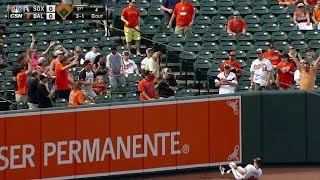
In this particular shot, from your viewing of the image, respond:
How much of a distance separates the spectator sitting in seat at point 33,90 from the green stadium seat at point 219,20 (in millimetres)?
7030

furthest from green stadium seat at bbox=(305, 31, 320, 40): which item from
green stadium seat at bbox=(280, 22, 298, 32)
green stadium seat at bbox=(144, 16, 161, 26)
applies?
green stadium seat at bbox=(144, 16, 161, 26)

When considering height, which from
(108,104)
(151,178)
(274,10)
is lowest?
(151,178)

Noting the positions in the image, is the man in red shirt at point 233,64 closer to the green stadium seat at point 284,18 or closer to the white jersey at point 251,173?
the green stadium seat at point 284,18

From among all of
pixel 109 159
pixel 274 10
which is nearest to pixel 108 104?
pixel 109 159

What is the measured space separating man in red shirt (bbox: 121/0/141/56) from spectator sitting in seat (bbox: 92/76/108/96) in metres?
3.04

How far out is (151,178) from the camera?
26375 mm

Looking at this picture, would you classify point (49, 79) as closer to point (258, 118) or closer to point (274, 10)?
point (258, 118)

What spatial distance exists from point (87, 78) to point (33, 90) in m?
1.62

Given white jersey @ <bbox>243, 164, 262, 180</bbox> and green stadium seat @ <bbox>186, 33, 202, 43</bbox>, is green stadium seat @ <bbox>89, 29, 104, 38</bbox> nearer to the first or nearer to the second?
green stadium seat @ <bbox>186, 33, 202, 43</bbox>

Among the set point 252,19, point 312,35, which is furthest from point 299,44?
point 252,19

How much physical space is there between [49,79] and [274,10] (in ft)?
24.9

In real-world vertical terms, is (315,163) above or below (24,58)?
below

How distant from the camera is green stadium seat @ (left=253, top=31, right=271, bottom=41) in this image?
30.1 meters

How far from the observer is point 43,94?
25.1 meters
